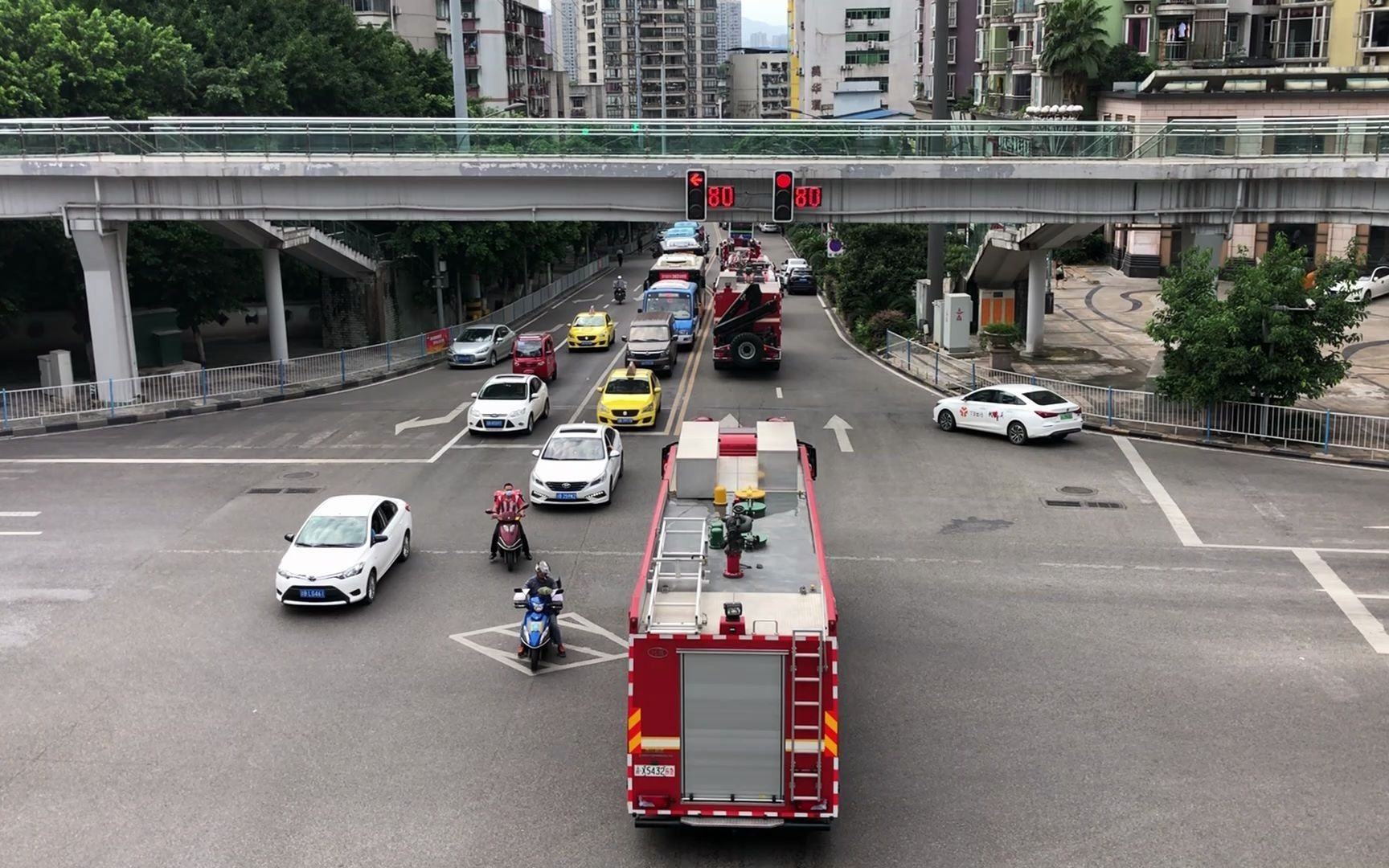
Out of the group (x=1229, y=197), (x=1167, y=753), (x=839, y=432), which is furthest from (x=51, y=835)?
(x=1229, y=197)

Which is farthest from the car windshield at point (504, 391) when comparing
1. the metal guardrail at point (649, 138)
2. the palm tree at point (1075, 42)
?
the palm tree at point (1075, 42)

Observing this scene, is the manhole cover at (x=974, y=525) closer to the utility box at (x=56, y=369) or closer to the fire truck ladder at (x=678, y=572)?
the fire truck ladder at (x=678, y=572)

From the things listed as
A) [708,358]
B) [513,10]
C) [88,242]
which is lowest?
[708,358]

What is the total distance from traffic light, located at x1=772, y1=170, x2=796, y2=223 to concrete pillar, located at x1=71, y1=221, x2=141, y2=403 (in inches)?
741

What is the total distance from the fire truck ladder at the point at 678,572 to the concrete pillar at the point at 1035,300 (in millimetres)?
29222

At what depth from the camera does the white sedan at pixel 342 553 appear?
64.5ft

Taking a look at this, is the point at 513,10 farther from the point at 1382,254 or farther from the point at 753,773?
the point at 753,773

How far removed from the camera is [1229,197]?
3353 centimetres

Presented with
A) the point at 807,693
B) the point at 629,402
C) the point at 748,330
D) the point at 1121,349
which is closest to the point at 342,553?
the point at 807,693

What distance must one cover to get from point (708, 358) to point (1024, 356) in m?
11.2

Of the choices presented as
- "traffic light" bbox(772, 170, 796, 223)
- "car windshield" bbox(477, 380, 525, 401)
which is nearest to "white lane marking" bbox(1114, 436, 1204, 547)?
"traffic light" bbox(772, 170, 796, 223)

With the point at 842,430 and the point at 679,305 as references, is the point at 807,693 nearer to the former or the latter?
the point at 842,430

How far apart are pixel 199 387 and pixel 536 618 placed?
79.8 ft

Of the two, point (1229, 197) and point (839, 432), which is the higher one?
point (1229, 197)
